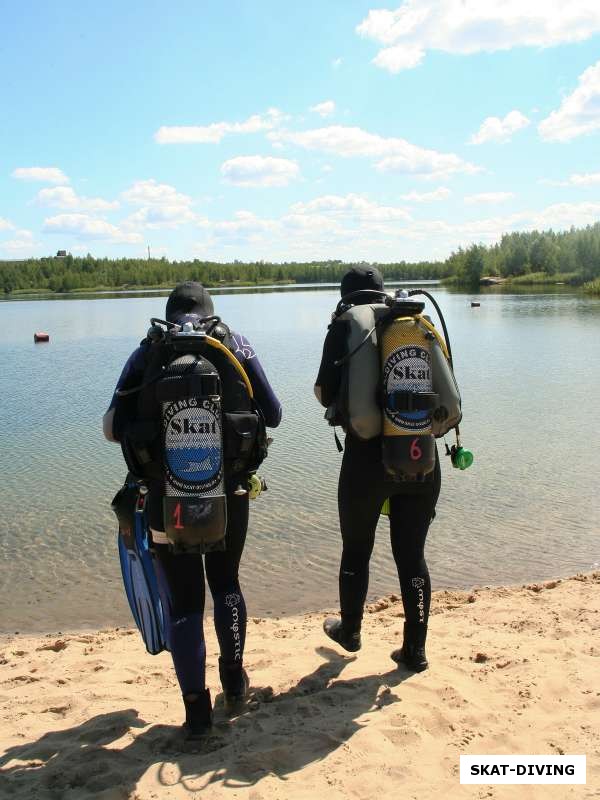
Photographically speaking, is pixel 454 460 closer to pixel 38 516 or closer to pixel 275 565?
pixel 275 565

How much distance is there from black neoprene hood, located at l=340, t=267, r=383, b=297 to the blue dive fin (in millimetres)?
1577

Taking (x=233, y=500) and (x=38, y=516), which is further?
(x=38, y=516)

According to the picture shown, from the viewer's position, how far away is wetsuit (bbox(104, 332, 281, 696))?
3.22m

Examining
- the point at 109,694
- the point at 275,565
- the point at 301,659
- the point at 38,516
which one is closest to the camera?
the point at 109,694

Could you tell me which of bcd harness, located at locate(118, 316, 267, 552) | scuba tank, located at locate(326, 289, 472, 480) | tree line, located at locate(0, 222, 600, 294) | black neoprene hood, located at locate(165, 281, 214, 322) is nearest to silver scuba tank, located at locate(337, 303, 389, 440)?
scuba tank, located at locate(326, 289, 472, 480)

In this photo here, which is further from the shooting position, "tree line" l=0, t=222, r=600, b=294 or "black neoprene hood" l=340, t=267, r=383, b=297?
"tree line" l=0, t=222, r=600, b=294

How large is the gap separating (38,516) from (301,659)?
4581 millimetres

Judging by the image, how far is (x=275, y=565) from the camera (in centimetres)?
634

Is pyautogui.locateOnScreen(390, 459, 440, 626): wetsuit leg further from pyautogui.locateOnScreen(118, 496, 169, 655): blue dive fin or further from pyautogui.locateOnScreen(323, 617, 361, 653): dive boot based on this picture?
pyautogui.locateOnScreen(118, 496, 169, 655): blue dive fin

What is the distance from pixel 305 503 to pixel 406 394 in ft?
15.1

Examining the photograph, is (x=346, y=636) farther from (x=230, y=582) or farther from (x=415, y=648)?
(x=230, y=582)

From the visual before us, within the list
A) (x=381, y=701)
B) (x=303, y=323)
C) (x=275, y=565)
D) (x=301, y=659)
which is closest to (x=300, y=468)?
(x=275, y=565)

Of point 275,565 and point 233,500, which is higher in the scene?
point 233,500

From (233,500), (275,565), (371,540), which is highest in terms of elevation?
(233,500)
